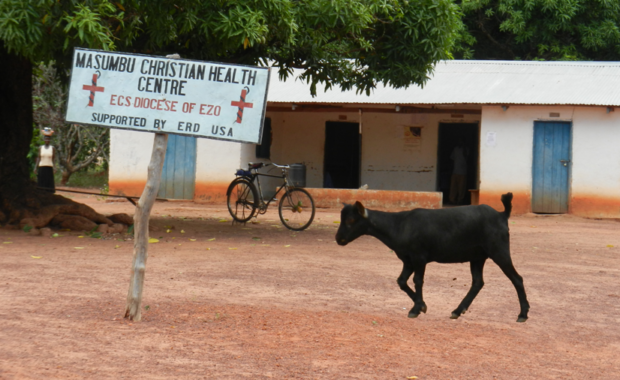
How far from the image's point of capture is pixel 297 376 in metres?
4.42

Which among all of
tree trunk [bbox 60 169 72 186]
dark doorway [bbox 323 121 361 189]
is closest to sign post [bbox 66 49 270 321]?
dark doorway [bbox 323 121 361 189]

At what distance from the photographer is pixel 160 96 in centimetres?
572

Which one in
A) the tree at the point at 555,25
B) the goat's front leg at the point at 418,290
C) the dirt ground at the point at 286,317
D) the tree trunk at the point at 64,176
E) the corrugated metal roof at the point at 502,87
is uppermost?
the tree at the point at 555,25

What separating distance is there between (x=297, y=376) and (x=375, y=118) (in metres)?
16.4

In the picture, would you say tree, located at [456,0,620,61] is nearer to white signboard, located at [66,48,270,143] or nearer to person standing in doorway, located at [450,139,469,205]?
person standing in doorway, located at [450,139,469,205]

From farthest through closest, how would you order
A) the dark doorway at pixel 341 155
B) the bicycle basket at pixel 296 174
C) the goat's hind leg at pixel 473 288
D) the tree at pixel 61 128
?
1. the tree at pixel 61 128
2. the dark doorway at pixel 341 155
3. the bicycle basket at pixel 296 174
4. the goat's hind leg at pixel 473 288

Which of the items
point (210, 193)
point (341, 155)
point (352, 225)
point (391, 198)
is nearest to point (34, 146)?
point (210, 193)

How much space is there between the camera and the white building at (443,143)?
661 inches

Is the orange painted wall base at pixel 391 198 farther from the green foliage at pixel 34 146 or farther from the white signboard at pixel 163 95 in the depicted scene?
the white signboard at pixel 163 95

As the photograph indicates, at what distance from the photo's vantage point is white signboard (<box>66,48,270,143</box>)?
5.67 metres

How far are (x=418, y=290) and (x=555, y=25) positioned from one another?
62.4 feet

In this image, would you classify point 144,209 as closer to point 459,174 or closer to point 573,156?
point 573,156

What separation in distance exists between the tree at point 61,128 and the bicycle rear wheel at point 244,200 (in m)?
10.3

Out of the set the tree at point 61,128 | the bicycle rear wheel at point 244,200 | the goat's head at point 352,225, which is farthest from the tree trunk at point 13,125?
the tree at point 61,128
